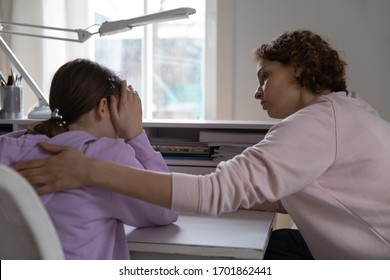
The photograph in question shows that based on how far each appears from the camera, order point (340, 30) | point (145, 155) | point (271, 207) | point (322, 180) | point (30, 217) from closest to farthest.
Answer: point (30, 217)
point (322, 180)
point (145, 155)
point (271, 207)
point (340, 30)

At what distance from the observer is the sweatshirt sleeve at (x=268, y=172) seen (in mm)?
856

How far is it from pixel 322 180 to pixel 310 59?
0.28m

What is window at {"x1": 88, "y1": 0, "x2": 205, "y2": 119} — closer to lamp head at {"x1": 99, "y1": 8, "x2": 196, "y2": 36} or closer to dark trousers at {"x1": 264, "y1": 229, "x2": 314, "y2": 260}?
lamp head at {"x1": 99, "y1": 8, "x2": 196, "y2": 36}

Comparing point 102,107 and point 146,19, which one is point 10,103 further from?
point 102,107

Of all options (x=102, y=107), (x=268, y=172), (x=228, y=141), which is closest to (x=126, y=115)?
(x=102, y=107)

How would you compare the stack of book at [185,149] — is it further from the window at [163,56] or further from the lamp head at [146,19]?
the window at [163,56]

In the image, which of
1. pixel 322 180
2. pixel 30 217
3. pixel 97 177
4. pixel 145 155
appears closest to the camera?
pixel 30 217

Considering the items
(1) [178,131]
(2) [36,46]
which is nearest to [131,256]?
(1) [178,131]

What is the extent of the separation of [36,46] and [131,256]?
2037 millimetres

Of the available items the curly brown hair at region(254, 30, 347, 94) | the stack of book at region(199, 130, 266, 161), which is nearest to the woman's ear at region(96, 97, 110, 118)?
the curly brown hair at region(254, 30, 347, 94)

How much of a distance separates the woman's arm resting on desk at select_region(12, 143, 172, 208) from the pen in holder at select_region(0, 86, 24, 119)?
34.0 inches

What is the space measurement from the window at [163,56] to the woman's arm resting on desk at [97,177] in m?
1.92

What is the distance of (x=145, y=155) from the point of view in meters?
1.05
